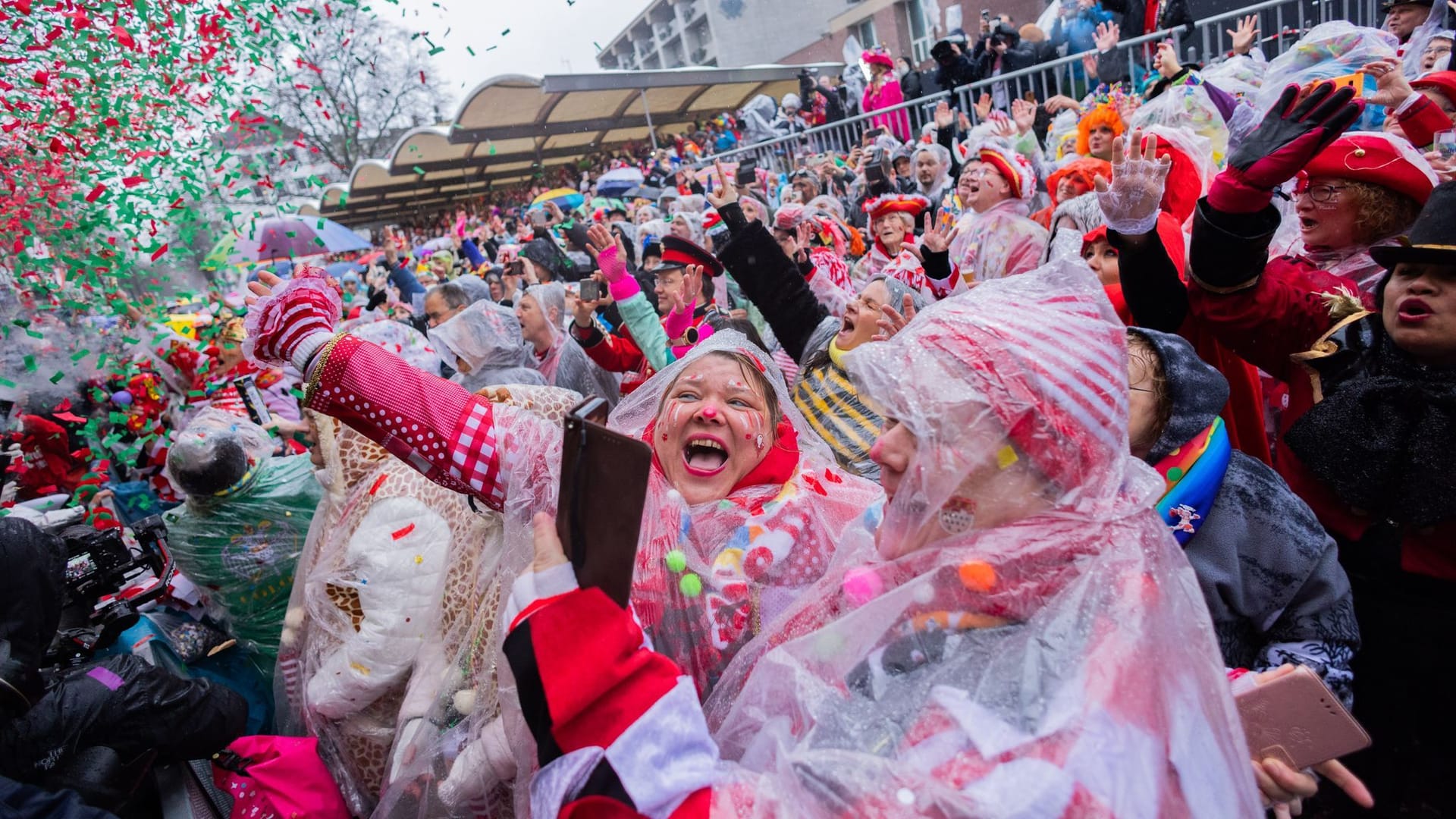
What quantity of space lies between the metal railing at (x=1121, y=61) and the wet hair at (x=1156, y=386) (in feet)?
21.1

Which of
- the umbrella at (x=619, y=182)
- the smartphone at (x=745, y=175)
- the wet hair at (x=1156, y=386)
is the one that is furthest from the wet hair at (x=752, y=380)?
the umbrella at (x=619, y=182)

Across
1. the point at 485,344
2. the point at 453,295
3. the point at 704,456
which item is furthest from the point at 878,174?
the point at 704,456

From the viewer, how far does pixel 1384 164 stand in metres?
2.41

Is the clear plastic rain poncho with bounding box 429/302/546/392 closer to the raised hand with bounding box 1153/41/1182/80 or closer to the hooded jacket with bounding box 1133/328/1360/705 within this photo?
the hooded jacket with bounding box 1133/328/1360/705

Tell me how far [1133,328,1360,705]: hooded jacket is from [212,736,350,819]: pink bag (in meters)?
2.70

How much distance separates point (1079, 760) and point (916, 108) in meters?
10.1

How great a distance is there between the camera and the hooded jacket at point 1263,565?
5.40 feet

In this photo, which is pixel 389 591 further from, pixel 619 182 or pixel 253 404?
pixel 619 182

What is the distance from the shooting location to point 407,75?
18.7 meters

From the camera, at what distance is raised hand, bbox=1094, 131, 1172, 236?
2.47 metres

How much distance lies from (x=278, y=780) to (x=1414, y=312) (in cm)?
349

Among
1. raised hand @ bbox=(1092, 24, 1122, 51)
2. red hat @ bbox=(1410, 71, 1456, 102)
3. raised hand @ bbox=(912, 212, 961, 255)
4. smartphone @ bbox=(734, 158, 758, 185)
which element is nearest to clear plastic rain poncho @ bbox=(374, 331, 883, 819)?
raised hand @ bbox=(912, 212, 961, 255)

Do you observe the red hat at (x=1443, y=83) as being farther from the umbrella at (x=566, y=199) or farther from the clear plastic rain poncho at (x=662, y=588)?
the umbrella at (x=566, y=199)

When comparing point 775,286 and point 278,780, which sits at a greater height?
point 775,286
